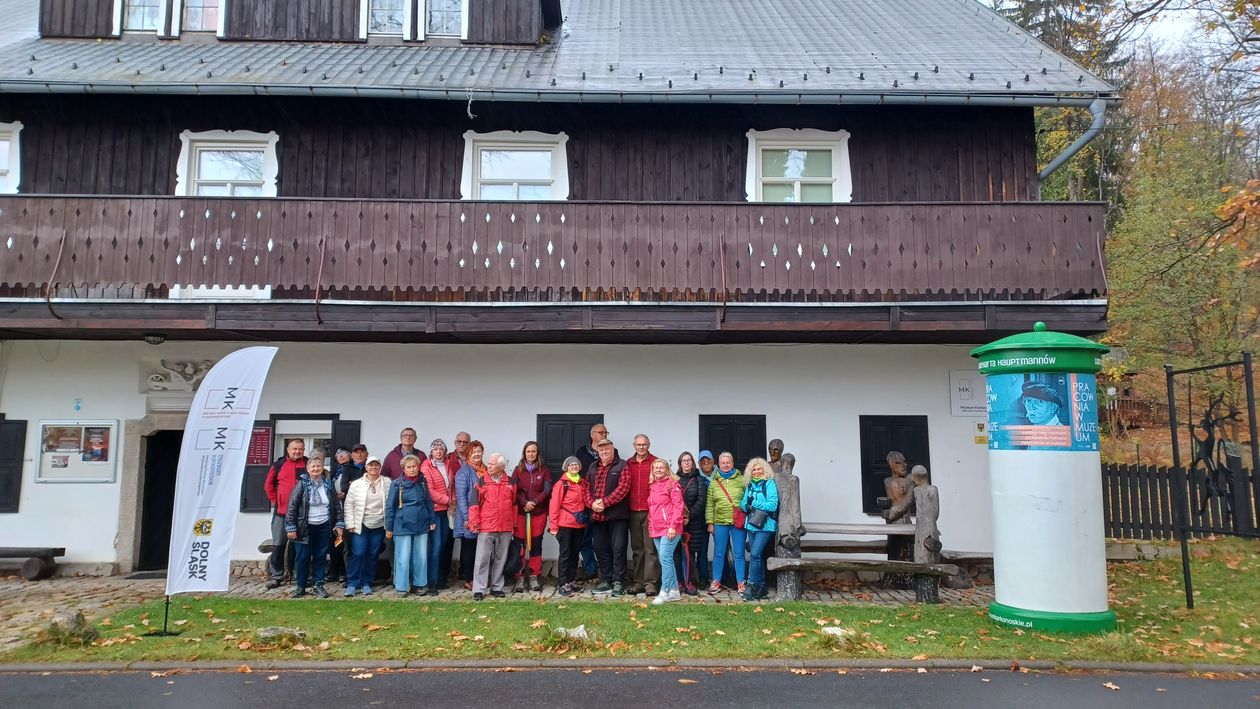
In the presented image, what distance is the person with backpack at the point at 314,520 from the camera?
857 centimetres

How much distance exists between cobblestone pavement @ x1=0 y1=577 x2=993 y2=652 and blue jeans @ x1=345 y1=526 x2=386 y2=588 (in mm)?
213

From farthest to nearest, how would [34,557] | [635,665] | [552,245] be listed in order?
[34,557] < [552,245] < [635,665]

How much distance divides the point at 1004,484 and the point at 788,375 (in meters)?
3.89

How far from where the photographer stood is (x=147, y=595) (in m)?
9.05

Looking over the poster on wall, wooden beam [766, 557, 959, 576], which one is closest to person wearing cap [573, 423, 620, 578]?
wooden beam [766, 557, 959, 576]

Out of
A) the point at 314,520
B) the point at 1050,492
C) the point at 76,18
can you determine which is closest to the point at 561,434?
the point at 314,520

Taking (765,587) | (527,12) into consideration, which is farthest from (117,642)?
(527,12)

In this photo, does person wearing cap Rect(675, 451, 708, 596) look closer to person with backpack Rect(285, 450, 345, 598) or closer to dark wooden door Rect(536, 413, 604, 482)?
dark wooden door Rect(536, 413, 604, 482)

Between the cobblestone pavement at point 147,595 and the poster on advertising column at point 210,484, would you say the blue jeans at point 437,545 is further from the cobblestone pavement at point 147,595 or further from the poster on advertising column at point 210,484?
the poster on advertising column at point 210,484

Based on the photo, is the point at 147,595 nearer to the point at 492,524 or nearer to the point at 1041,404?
the point at 492,524

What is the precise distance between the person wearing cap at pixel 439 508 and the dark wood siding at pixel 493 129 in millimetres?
3904

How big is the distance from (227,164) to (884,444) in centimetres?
1001

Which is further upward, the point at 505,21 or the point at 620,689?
the point at 505,21

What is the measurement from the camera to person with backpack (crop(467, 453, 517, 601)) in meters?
8.80
